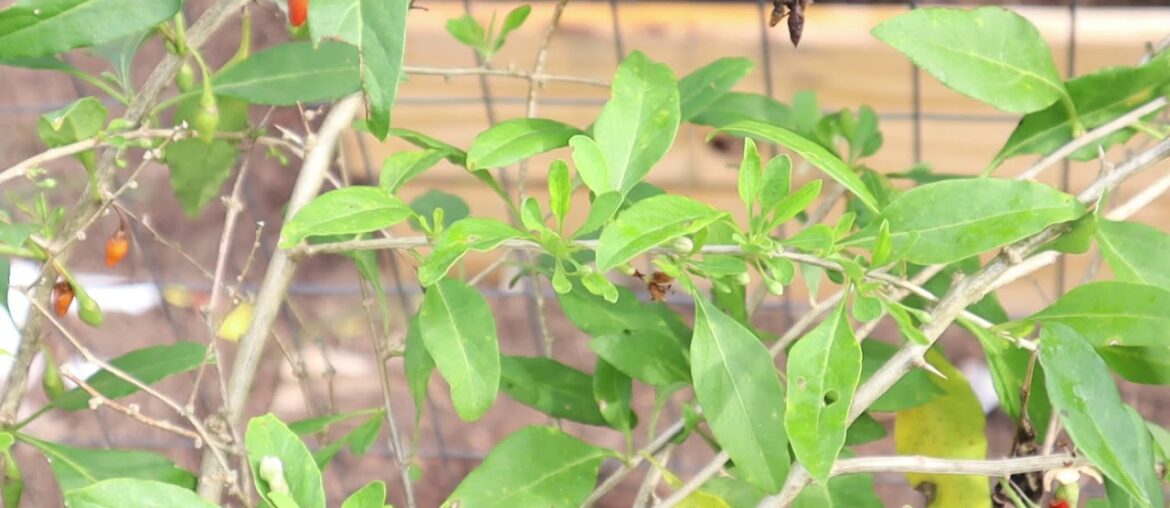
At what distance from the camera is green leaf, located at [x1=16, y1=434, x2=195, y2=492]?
778 mm

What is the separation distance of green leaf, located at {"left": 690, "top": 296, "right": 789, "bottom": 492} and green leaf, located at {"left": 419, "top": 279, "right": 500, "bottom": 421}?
0.35 feet

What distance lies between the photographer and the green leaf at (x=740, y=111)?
92 cm

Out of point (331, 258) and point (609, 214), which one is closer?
point (609, 214)

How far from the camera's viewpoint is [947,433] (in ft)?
2.76

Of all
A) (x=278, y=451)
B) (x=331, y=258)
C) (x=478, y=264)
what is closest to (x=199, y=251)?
(x=331, y=258)

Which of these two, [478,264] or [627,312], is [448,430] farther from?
[627,312]

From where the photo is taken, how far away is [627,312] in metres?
0.78

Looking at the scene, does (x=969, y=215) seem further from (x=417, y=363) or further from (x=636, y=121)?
(x=417, y=363)

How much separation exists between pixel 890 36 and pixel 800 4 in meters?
0.05

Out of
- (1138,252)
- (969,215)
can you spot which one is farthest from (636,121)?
(1138,252)

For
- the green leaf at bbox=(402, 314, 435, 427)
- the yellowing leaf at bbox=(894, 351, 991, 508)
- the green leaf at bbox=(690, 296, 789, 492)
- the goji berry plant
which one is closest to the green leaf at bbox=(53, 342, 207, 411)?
the goji berry plant

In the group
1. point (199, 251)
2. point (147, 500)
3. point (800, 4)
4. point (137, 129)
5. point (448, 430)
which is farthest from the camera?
point (199, 251)

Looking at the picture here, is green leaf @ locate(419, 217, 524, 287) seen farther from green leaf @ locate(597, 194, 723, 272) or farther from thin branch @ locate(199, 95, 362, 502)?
thin branch @ locate(199, 95, 362, 502)

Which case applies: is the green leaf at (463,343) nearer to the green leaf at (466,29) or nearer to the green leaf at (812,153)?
the green leaf at (812,153)
